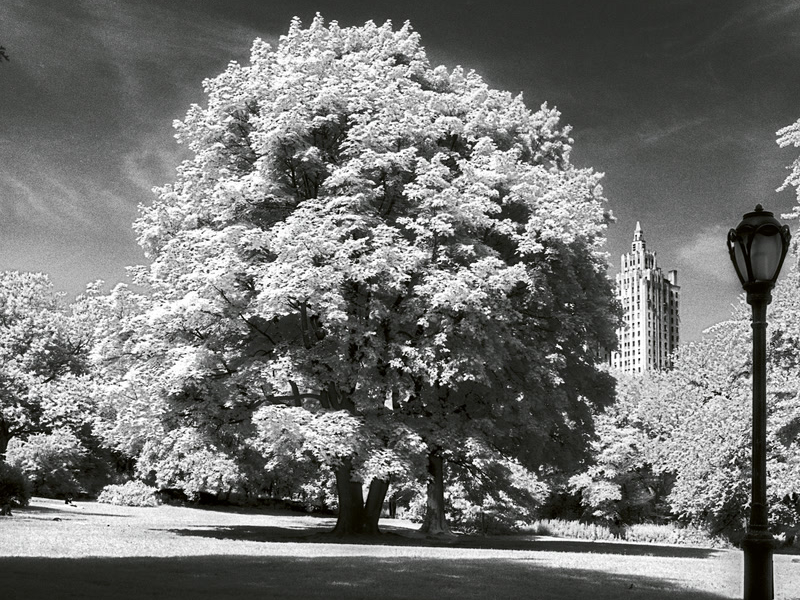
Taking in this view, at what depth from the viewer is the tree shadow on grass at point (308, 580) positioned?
11.1m

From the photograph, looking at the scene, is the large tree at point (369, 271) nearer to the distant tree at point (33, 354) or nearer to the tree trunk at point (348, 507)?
the tree trunk at point (348, 507)

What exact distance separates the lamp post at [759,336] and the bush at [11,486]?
26.3 meters

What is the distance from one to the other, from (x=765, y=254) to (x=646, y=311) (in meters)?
186

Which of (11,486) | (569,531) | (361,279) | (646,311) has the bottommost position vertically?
(569,531)

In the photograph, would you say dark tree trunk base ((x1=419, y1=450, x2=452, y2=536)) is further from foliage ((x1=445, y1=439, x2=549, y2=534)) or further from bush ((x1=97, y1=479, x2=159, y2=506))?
bush ((x1=97, y1=479, x2=159, y2=506))

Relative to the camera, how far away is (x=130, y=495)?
49250 mm

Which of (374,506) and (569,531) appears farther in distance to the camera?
(569,531)

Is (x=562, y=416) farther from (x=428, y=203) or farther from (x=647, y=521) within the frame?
(x=647, y=521)

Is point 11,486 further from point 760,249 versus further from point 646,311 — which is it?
point 646,311

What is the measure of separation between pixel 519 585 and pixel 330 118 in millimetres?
15211

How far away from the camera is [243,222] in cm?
2555

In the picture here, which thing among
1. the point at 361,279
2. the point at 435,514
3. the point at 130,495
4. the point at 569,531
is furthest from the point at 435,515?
the point at 130,495

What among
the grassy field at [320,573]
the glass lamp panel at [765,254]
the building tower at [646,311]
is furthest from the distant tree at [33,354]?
the building tower at [646,311]

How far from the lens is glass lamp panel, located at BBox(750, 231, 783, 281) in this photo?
28.5ft
